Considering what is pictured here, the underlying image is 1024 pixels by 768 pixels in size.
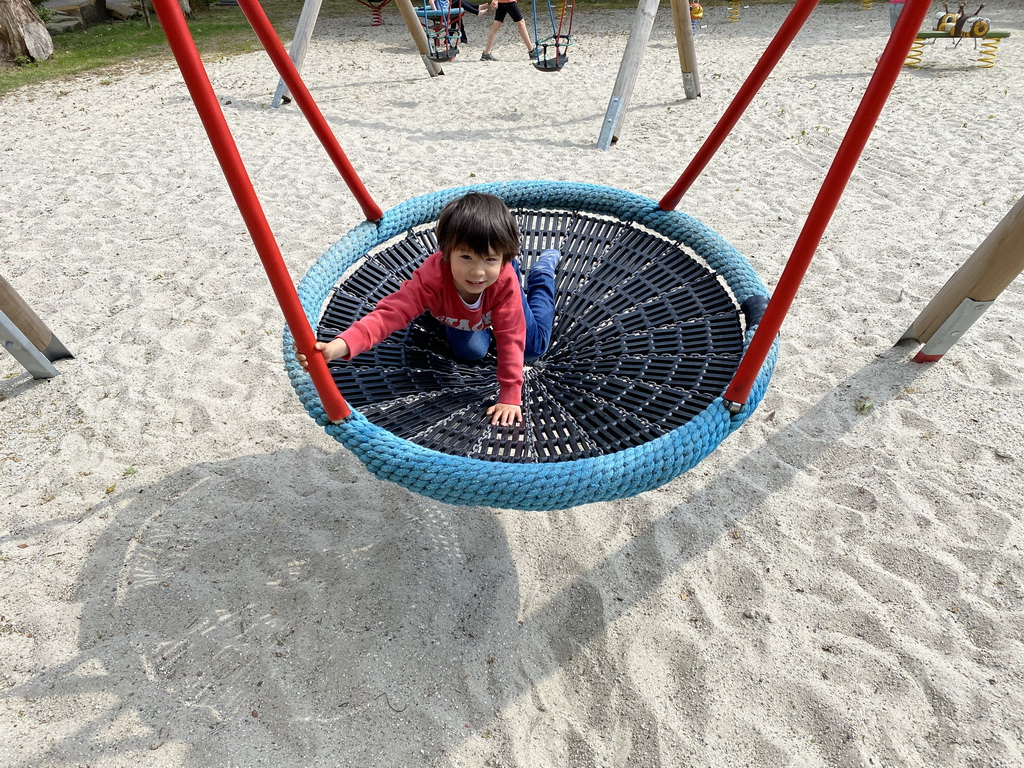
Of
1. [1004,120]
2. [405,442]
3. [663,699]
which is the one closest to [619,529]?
[663,699]

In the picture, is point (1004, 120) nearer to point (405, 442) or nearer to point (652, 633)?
point (652, 633)

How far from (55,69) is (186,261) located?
480 cm

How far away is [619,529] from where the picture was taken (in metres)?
1.73

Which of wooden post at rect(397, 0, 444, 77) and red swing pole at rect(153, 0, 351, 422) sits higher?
red swing pole at rect(153, 0, 351, 422)

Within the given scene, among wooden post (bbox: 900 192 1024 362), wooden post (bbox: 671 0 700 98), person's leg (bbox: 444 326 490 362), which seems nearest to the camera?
person's leg (bbox: 444 326 490 362)

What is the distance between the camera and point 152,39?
721 cm

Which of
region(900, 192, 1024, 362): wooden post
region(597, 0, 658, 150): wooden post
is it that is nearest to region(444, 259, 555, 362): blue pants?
region(900, 192, 1024, 362): wooden post

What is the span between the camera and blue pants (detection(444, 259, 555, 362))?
1.70 meters

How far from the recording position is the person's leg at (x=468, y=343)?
1684 millimetres

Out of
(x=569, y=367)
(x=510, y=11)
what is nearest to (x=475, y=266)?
(x=569, y=367)

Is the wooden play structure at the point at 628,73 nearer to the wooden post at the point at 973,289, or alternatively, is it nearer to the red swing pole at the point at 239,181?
the wooden post at the point at 973,289

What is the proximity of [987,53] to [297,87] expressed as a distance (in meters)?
6.16

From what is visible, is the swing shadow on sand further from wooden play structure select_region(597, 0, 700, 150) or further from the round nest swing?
wooden play structure select_region(597, 0, 700, 150)

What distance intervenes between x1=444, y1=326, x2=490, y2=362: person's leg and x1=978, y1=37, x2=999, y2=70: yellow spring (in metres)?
5.86
